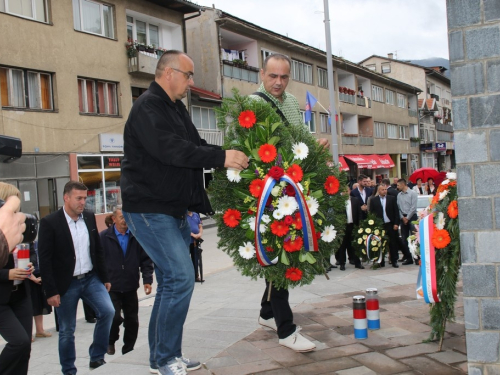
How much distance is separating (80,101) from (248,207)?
18191 mm

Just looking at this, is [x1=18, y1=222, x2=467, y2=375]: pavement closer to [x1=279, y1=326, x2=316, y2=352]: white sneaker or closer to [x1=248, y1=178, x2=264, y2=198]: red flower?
[x1=279, y1=326, x2=316, y2=352]: white sneaker

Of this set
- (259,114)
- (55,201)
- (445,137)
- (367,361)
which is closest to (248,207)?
(259,114)

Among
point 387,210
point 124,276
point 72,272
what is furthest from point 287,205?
point 387,210

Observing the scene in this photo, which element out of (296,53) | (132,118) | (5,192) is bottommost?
(5,192)

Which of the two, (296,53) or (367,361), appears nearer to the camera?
(367,361)

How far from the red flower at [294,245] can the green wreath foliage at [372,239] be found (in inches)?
284

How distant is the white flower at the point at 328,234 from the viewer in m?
4.17

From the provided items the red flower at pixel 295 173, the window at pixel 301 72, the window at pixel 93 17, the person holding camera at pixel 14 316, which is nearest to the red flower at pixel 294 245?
the red flower at pixel 295 173

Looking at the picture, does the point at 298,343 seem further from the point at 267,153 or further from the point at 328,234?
the point at 267,153

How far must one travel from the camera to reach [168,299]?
361cm

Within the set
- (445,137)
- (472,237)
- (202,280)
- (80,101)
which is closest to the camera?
(472,237)

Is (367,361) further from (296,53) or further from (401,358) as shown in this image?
(296,53)

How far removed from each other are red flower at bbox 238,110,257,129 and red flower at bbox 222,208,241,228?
25.4 inches

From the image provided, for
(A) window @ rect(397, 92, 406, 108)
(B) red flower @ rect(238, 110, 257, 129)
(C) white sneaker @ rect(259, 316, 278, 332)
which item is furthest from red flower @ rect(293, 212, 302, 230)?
(A) window @ rect(397, 92, 406, 108)
